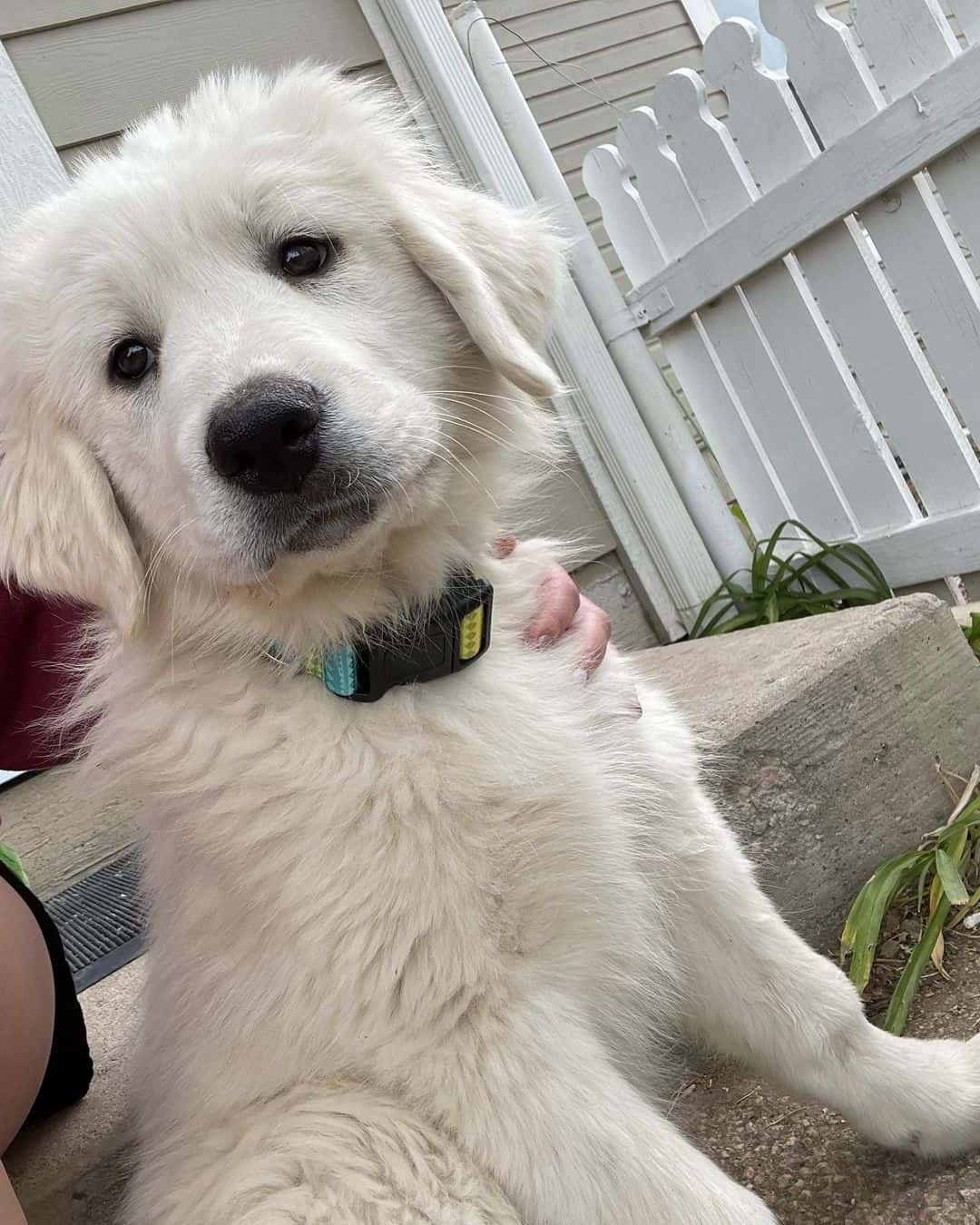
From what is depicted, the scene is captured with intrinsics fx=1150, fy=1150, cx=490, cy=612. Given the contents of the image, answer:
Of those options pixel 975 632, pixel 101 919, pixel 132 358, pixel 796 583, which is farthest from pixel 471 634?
pixel 796 583

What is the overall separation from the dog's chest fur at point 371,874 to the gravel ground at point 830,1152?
0.50 meters

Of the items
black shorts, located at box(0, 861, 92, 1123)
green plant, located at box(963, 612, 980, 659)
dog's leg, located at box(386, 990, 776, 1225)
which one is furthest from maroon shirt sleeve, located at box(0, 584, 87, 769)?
green plant, located at box(963, 612, 980, 659)

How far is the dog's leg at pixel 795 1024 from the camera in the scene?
68.9 inches

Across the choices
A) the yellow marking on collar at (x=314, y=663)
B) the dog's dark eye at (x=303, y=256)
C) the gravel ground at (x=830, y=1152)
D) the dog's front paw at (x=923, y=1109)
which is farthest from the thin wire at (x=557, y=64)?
the dog's front paw at (x=923, y=1109)

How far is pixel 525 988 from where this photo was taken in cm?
146

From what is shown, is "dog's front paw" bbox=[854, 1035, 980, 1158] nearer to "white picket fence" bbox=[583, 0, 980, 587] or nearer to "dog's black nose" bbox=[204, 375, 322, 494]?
"dog's black nose" bbox=[204, 375, 322, 494]

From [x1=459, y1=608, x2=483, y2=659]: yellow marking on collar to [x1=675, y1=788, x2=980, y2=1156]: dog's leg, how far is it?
0.45 metres

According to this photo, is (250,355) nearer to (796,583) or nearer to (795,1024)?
(795,1024)

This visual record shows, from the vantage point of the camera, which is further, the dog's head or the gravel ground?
the gravel ground

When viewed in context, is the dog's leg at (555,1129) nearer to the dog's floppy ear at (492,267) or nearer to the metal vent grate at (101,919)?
the dog's floppy ear at (492,267)

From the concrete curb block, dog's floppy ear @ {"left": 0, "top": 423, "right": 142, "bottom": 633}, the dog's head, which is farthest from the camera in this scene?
the concrete curb block

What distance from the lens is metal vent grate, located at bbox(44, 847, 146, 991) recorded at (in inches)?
108

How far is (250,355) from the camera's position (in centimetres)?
149

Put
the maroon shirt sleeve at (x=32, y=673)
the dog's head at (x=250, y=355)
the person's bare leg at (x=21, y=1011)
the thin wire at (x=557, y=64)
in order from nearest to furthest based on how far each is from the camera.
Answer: the dog's head at (x=250, y=355) < the person's bare leg at (x=21, y=1011) < the maroon shirt sleeve at (x=32, y=673) < the thin wire at (x=557, y=64)
